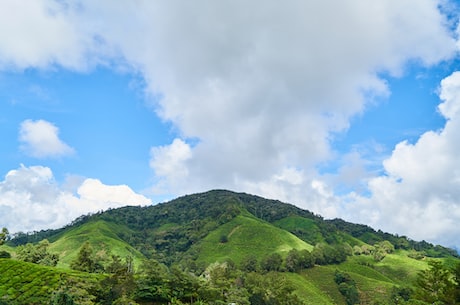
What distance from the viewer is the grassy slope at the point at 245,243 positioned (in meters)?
151

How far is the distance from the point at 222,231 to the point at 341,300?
88663 millimetres

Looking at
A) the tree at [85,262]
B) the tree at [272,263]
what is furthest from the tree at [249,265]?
the tree at [85,262]

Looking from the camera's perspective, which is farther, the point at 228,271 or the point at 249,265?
the point at 249,265

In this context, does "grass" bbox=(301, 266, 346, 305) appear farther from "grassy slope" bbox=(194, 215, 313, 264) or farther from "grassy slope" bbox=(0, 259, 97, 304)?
"grassy slope" bbox=(0, 259, 97, 304)

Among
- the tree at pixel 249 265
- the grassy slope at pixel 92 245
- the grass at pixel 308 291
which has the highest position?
the grassy slope at pixel 92 245

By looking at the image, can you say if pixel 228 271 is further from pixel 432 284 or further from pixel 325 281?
pixel 432 284

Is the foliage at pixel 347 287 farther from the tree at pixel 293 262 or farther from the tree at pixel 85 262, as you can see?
the tree at pixel 85 262

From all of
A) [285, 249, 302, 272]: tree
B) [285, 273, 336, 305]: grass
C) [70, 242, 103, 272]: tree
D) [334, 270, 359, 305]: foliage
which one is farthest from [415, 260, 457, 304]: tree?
[285, 249, 302, 272]: tree

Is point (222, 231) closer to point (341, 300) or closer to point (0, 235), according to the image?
point (341, 300)

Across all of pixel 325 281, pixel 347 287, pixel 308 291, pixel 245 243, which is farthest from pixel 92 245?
pixel 347 287

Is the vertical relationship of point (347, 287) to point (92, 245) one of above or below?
below

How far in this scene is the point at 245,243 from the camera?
535 ft

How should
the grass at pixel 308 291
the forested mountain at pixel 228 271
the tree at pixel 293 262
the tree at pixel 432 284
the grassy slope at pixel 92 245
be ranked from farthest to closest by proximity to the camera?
the grassy slope at pixel 92 245 < the tree at pixel 293 262 < the grass at pixel 308 291 < the forested mountain at pixel 228 271 < the tree at pixel 432 284

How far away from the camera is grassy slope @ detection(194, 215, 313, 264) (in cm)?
A: 15125
